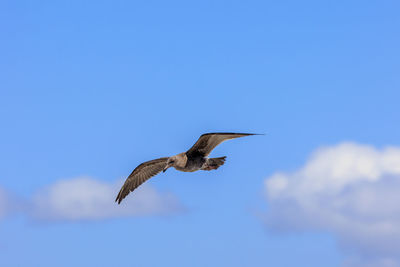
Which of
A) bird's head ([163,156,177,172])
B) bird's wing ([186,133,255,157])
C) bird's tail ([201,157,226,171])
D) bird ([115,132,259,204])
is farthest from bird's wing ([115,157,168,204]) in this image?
bird's wing ([186,133,255,157])

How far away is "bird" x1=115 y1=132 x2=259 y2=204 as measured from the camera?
61.7ft

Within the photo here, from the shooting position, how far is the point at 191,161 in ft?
65.2

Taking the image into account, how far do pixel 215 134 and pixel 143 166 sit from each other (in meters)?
5.12

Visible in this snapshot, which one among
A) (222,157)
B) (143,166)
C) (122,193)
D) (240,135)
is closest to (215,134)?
(240,135)

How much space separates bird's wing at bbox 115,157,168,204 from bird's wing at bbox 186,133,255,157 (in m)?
2.09

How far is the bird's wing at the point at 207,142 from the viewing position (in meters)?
18.3

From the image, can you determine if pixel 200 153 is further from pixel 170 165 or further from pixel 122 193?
pixel 122 193

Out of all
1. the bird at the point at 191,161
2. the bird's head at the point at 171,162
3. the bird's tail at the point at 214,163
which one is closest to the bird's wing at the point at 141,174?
the bird at the point at 191,161

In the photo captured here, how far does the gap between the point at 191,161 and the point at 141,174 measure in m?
3.52

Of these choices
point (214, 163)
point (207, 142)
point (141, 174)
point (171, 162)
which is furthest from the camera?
point (141, 174)

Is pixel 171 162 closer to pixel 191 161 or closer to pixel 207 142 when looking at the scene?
pixel 191 161

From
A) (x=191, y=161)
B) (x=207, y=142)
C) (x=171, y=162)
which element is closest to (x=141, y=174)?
(x=171, y=162)

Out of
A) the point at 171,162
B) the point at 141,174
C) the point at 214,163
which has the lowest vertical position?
the point at 214,163

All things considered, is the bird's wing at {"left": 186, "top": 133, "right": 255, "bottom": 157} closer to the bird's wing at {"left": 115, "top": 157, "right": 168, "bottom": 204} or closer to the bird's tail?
the bird's tail
